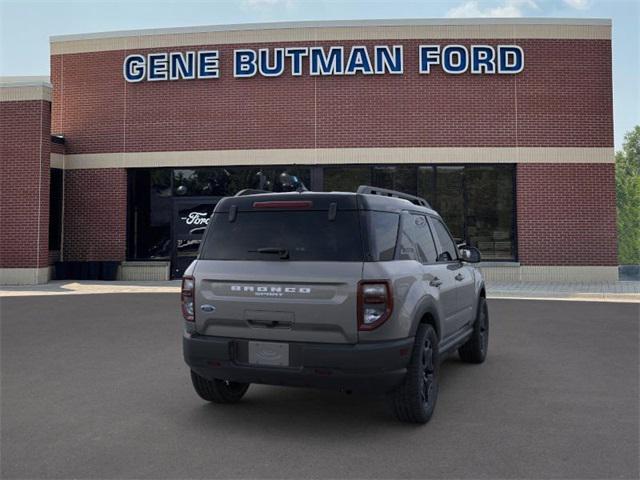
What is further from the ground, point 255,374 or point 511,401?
point 255,374

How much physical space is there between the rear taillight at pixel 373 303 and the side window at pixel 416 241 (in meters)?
0.55

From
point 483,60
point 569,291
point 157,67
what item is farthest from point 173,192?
point 569,291

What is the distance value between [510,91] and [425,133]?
2.95m

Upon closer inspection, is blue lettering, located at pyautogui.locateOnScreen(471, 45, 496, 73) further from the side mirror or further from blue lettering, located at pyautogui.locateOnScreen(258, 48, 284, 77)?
the side mirror

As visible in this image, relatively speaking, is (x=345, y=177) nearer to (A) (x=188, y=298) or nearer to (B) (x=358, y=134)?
(B) (x=358, y=134)

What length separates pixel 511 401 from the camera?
17.5 feet

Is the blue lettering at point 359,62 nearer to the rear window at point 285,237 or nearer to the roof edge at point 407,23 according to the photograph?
the roof edge at point 407,23

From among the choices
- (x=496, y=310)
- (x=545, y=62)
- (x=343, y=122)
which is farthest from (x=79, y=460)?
(x=545, y=62)

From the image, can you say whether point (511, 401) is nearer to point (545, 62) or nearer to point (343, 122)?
point (343, 122)

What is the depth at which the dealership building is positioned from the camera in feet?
57.7

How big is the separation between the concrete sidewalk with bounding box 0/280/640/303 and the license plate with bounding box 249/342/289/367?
10.8m

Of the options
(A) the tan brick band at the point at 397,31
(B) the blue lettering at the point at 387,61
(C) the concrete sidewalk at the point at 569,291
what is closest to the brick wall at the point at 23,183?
(A) the tan brick band at the point at 397,31

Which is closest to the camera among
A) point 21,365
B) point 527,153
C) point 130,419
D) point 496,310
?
point 130,419

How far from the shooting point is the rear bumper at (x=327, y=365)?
418 cm
